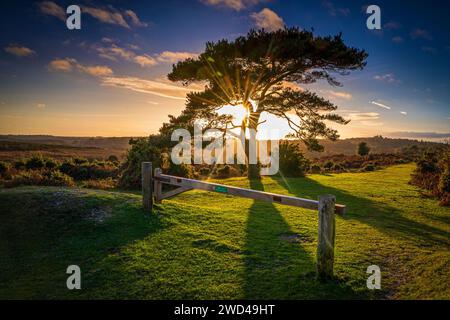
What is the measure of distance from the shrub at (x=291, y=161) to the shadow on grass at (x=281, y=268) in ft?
45.4

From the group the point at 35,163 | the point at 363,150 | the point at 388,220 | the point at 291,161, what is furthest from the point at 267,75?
the point at 363,150

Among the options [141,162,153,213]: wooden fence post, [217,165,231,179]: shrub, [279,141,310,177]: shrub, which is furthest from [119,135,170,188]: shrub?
[279,141,310,177]: shrub

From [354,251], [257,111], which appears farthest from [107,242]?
[257,111]

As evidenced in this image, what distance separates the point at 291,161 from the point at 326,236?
17285 millimetres

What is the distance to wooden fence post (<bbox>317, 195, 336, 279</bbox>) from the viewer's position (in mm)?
4543

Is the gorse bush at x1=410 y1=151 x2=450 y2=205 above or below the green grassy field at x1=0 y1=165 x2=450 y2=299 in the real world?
above

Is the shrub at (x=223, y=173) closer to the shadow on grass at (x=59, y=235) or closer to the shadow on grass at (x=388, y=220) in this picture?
the shadow on grass at (x=388, y=220)

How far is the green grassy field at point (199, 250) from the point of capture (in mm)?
4562

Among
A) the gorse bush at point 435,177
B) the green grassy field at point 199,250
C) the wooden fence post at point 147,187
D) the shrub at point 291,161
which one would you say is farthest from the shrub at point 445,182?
the wooden fence post at point 147,187

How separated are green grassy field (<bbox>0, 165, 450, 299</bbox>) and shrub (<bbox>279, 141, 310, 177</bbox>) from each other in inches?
457

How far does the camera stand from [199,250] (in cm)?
598

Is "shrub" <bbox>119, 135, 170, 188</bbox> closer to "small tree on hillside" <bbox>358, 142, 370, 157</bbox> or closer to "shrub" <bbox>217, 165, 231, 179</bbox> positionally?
"shrub" <bbox>217, 165, 231, 179</bbox>

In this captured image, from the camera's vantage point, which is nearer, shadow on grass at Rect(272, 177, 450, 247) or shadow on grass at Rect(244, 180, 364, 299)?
shadow on grass at Rect(244, 180, 364, 299)

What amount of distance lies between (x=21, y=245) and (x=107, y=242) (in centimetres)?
179
